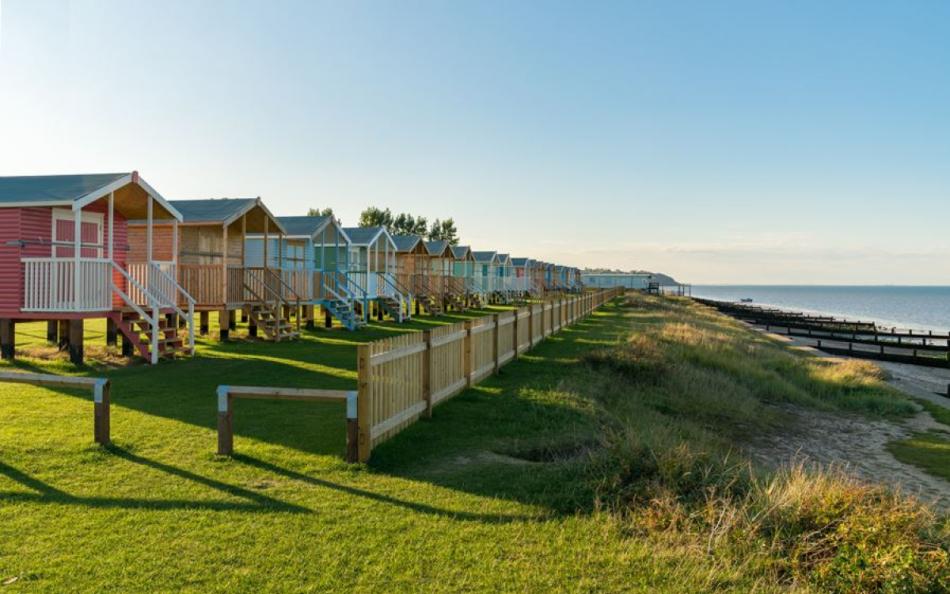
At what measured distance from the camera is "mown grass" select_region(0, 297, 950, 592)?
4340 millimetres

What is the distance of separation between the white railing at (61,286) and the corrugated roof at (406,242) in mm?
20876

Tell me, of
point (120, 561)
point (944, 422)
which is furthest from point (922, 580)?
point (944, 422)

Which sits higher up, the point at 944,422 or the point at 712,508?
the point at 712,508

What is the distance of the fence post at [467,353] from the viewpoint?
10.9 metres

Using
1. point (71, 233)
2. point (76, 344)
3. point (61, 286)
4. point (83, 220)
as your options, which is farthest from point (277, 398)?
point (83, 220)

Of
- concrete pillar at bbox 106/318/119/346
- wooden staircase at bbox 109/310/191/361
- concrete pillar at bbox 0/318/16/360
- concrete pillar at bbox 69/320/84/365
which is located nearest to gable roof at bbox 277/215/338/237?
concrete pillar at bbox 106/318/119/346

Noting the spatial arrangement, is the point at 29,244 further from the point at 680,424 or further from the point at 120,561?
the point at 680,424

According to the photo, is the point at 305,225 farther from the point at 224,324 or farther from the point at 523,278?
the point at 523,278

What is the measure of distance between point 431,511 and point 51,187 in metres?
13.7

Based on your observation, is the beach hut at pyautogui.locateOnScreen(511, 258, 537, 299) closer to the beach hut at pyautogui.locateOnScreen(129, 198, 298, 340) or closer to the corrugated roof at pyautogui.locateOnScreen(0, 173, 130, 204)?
the beach hut at pyautogui.locateOnScreen(129, 198, 298, 340)

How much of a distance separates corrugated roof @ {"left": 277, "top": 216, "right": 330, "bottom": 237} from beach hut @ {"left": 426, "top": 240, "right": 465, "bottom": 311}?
11.5 m

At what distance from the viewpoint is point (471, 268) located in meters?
50.8

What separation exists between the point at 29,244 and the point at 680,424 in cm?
1433

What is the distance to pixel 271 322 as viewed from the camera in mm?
19859
